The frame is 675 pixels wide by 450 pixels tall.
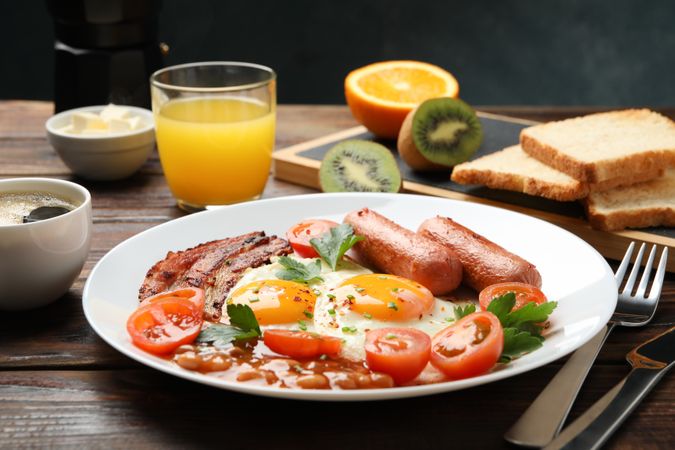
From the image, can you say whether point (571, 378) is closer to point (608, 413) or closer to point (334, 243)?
point (608, 413)

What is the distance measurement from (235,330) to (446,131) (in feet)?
6.45

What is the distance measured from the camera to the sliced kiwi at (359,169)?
3447mm

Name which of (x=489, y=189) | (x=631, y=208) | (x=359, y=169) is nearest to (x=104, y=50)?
(x=359, y=169)

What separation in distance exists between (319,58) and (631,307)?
455 centimetres

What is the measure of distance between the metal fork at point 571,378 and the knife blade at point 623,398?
5 centimetres

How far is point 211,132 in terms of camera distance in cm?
318

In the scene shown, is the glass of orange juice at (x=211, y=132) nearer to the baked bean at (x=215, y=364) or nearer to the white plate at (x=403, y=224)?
the white plate at (x=403, y=224)

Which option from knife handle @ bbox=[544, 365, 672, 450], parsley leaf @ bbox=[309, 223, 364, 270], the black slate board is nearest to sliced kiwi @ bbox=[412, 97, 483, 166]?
the black slate board

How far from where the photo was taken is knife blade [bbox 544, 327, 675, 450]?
169 cm

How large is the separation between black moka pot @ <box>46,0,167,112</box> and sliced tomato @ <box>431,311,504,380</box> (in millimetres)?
2541

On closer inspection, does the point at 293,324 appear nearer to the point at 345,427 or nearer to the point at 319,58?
the point at 345,427

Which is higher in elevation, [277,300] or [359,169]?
[277,300]

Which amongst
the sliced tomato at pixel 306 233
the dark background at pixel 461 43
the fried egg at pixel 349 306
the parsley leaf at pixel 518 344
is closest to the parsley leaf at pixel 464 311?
the fried egg at pixel 349 306

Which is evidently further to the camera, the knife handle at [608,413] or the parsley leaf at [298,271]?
the parsley leaf at [298,271]
